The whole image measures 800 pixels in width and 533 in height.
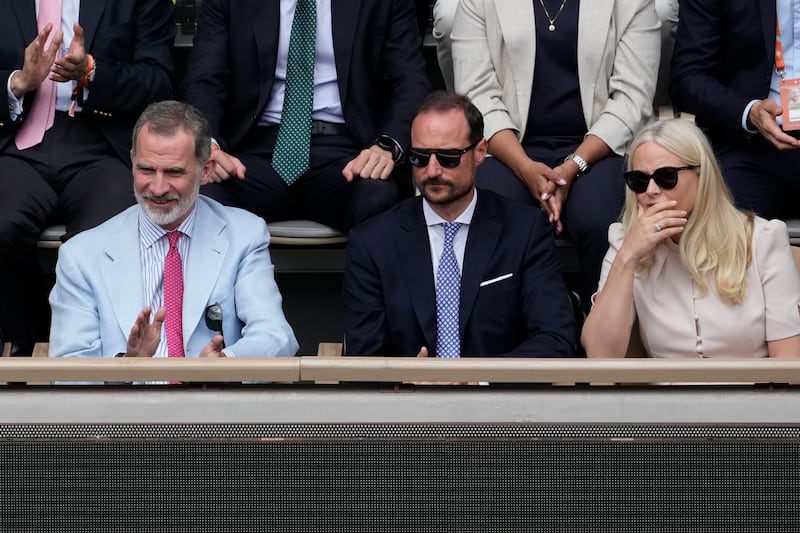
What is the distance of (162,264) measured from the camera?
3629 mm

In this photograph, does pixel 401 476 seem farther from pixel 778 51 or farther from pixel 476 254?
pixel 778 51

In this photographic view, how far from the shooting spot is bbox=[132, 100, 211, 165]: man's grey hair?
3686mm

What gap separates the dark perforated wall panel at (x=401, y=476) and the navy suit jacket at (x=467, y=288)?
154 cm

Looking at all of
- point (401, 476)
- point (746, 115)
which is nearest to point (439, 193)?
point (746, 115)

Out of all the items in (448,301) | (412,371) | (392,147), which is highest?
(392,147)

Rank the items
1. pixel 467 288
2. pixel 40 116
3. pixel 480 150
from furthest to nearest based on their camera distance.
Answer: pixel 40 116, pixel 480 150, pixel 467 288

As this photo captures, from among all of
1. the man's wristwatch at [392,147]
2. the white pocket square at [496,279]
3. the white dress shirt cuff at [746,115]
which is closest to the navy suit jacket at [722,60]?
Answer: the white dress shirt cuff at [746,115]

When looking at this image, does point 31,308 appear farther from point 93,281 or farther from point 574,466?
point 574,466

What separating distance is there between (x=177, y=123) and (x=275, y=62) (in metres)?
0.82

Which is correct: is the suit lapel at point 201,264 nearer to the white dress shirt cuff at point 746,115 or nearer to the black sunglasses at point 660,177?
the black sunglasses at point 660,177

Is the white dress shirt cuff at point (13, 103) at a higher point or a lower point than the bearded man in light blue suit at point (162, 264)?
higher

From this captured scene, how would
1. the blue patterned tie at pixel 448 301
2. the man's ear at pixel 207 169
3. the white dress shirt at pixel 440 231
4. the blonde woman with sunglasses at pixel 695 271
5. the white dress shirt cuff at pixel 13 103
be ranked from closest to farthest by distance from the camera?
the blonde woman with sunglasses at pixel 695 271 < the blue patterned tie at pixel 448 301 < the white dress shirt at pixel 440 231 < the man's ear at pixel 207 169 < the white dress shirt cuff at pixel 13 103

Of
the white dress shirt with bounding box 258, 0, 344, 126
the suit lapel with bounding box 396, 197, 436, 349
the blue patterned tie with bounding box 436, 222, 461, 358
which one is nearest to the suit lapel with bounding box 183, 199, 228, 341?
A: the suit lapel with bounding box 396, 197, 436, 349

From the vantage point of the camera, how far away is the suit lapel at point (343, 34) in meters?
4.44
